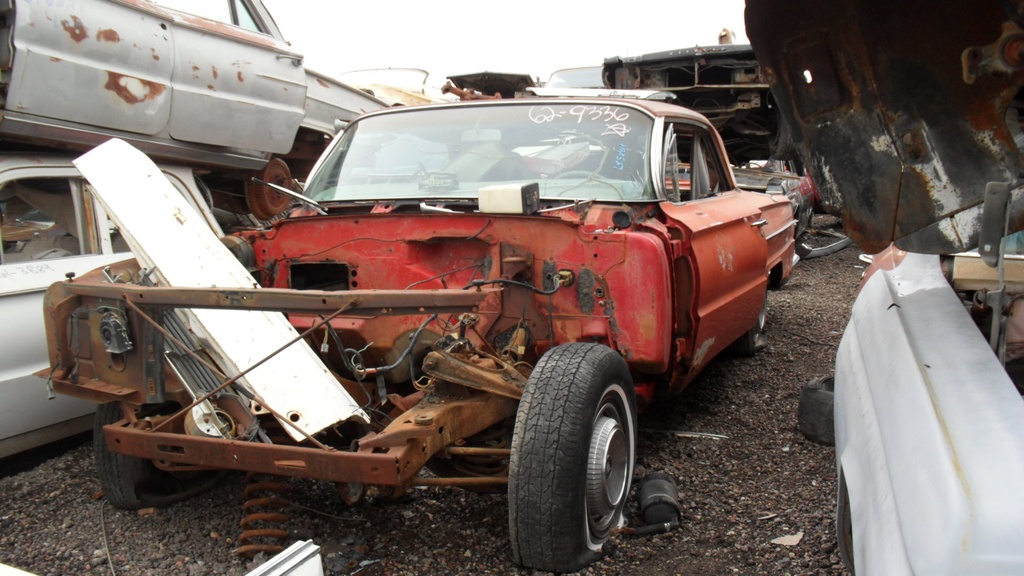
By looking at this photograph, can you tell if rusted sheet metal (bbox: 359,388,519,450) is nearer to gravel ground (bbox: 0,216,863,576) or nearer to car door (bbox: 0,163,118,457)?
gravel ground (bbox: 0,216,863,576)

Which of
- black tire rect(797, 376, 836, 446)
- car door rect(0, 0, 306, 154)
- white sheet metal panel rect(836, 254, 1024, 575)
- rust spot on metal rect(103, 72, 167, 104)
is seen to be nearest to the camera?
white sheet metal panel rect(836, 254, 1024, 575)

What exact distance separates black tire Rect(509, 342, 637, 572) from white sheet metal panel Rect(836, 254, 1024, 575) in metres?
0.81

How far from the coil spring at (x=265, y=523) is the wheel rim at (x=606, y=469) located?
1160 millimetres

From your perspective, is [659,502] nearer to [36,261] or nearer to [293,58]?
[36,261]

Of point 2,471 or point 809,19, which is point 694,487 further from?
point 2,471

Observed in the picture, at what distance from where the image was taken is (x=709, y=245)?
397 centimetres

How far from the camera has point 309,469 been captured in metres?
2.64

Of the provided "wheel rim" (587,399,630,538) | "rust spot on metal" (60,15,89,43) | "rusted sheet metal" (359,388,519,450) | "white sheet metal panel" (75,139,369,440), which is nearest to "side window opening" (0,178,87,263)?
"rust spot on metal" (60,15,89,43)

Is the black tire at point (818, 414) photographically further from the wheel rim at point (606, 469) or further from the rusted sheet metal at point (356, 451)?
the rusted sheet metal at point (356, 451)

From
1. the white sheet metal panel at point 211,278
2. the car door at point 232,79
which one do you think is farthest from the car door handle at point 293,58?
the white sheet metal panel at point 211,278

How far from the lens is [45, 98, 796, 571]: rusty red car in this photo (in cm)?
270

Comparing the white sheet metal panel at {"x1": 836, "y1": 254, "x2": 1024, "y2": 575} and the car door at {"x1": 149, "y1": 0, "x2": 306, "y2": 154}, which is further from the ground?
the car door at {"x1": 149, "y1": 0, "x2": 306, "y2": 154}

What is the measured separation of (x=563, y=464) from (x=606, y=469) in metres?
0.34

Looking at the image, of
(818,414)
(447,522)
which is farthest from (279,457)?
(818,414)
